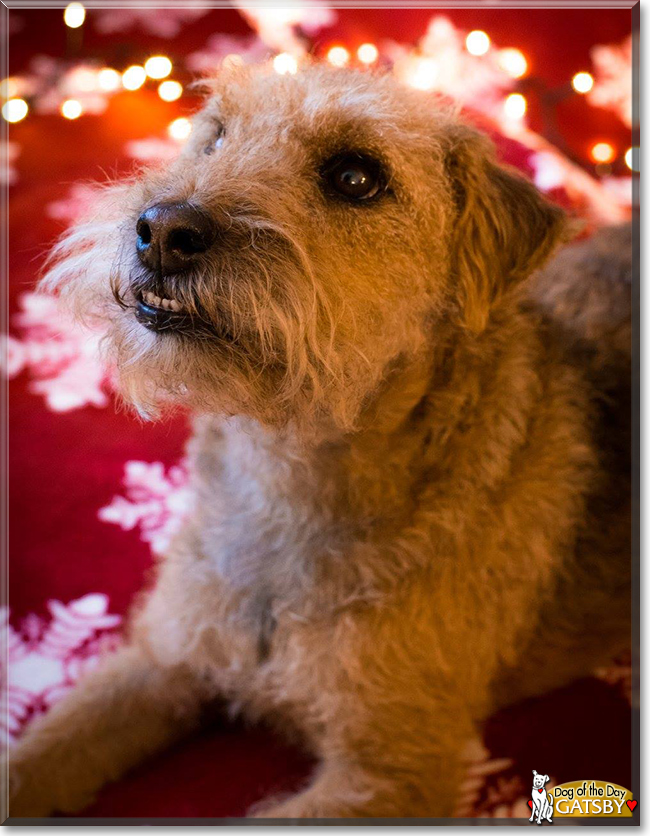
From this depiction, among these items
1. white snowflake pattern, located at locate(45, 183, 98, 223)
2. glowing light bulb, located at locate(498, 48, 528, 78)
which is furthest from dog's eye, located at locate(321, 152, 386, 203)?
glowing light bulb, located at locate(498, 48, 528, 78)

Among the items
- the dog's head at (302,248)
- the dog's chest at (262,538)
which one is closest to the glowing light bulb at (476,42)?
the dog's head at (302,248)

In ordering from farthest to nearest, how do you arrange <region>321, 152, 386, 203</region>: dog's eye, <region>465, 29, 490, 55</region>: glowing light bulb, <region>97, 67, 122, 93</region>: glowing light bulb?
1. <region>97, 67, 122, 93</region>: glowing light bulb
2. <region>465, 29, 490, 55</region>: glowing light bulb
3. <region>321, 152, 386, 203</region>: dog's eye

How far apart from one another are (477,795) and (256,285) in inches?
55.3

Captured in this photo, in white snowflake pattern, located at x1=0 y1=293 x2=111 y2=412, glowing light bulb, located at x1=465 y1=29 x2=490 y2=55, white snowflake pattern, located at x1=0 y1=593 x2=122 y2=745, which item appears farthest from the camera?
glowing light bulb, located at x1=465 y1=29 x2=490 y2=55

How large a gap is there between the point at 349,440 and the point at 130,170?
1.31 m

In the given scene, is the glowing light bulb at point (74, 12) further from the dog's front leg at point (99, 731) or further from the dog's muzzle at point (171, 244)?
the dog's front leg at point (99, 731)

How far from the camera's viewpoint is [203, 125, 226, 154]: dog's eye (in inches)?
70.3

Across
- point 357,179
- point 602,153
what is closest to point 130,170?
point 357,179

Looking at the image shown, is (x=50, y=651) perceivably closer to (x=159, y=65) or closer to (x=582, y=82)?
(x=159, y=65)

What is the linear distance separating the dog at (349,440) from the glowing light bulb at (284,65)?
0.26 ft

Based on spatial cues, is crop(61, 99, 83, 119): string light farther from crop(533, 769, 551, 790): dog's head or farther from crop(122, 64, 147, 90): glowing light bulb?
crop(533, 769, 551, 790): dog's head

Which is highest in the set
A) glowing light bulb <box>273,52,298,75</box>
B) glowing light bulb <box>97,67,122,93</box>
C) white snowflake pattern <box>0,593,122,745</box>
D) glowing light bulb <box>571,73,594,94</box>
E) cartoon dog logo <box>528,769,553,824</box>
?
glowing light bulb <box>97,67,122,93</box>

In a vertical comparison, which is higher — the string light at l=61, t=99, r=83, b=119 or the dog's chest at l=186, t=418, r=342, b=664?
the string light at l=61, t=99, r=83, b=119

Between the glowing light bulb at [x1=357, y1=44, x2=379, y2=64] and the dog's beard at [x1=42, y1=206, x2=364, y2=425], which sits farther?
the glowing light bulb at [x1=357, y1=44, x2=379, y2=64]
